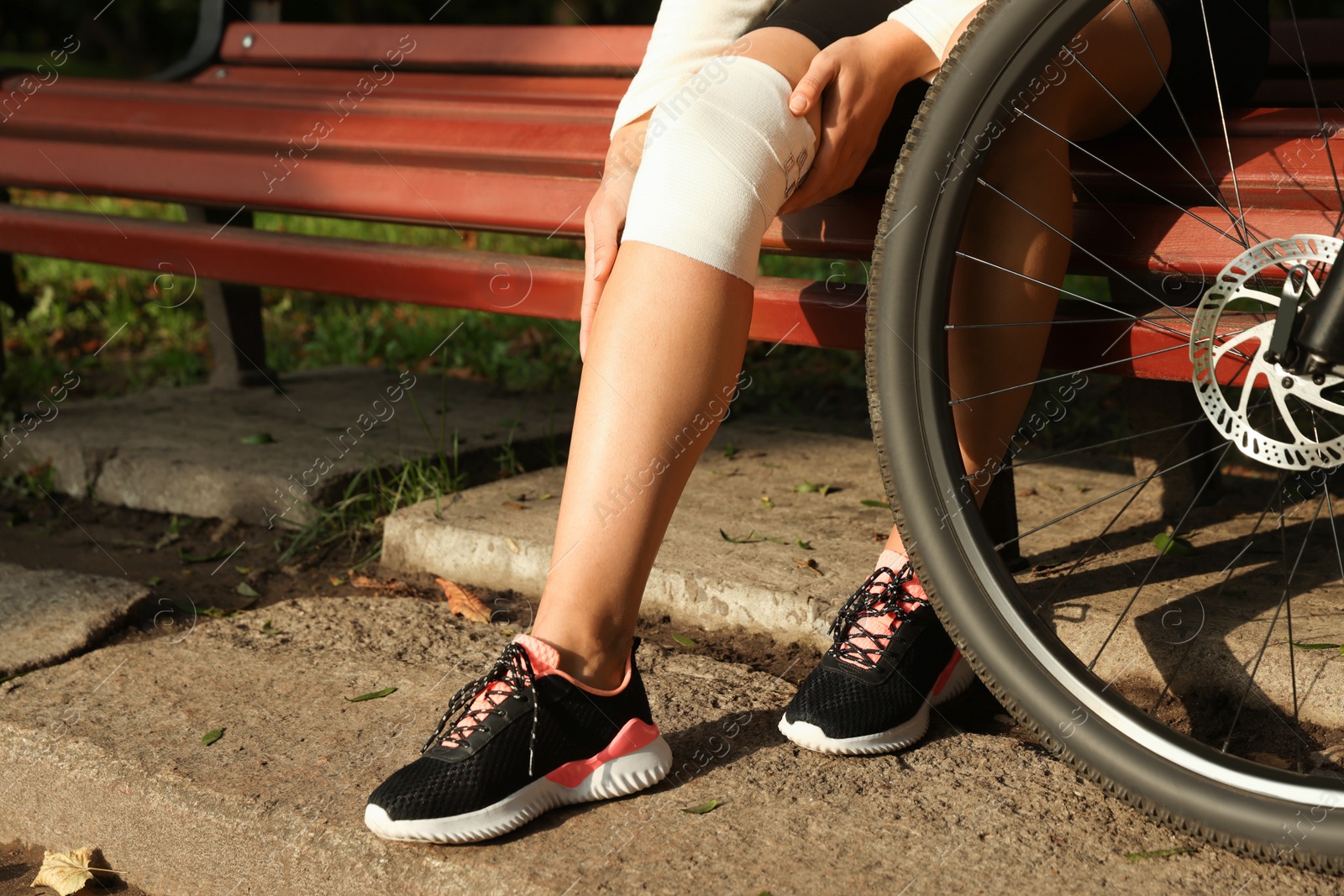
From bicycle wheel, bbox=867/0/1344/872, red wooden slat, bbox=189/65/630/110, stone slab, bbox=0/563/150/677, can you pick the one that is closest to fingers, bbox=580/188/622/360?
bicycle wheel, bbox=867/0/1344/872

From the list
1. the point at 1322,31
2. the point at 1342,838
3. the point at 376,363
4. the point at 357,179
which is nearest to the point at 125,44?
the point at 376,363

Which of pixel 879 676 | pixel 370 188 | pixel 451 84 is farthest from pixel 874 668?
pixel 451 84

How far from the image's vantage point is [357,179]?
Answer: 7.20 feet

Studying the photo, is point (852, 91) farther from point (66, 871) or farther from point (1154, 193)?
point (66, 871)

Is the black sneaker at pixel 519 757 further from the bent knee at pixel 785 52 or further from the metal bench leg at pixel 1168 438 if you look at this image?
the metal bench leg at pixel 1168 438

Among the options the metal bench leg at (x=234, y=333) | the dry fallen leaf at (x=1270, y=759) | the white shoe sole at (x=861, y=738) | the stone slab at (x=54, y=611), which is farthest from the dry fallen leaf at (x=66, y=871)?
the metal bench leg at (x=234, y=333)

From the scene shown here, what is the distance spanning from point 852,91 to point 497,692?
2.59 feet

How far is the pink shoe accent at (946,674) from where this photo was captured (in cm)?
148

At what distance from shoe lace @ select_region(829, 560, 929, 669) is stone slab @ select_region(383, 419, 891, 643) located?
5.7 inches

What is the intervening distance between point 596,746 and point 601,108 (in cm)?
133

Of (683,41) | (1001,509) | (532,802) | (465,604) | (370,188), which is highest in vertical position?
(683,41)

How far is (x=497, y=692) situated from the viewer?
4.24ft

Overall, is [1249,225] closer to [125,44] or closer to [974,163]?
[974,163]

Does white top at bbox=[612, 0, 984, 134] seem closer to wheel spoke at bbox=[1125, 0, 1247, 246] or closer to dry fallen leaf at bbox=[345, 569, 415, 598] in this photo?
wheel spoke at bbox=[1125, 0, 1247, 246]
